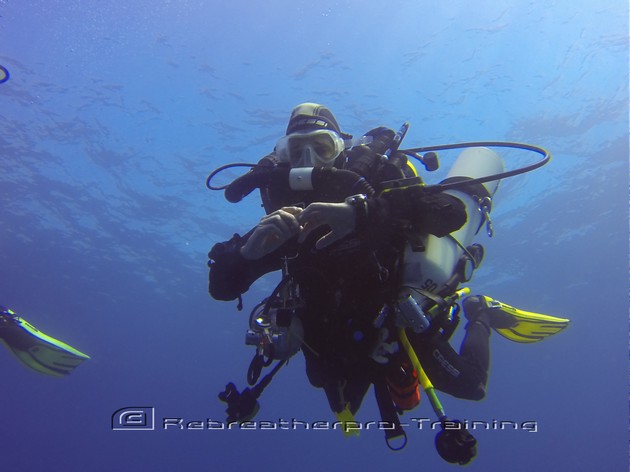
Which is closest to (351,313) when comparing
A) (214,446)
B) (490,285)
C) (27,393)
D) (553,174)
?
(553,174)

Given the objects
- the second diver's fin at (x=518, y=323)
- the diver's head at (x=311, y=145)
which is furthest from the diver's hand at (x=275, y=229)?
the second diver's fin at (x=518, y=323)

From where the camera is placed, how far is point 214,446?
72438 mm

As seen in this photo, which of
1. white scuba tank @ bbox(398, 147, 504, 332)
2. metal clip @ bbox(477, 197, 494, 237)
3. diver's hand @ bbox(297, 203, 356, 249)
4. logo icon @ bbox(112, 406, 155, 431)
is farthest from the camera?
logo icon @ bbox(112, 406, 155, 431)

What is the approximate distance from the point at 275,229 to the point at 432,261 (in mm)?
1530

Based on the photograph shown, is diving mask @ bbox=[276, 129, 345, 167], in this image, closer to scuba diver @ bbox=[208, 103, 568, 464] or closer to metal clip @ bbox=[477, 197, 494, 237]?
scuba diver @ bbox=[208, 103, 568, 464]

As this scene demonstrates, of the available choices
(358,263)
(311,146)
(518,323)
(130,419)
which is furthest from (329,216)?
(518,323)

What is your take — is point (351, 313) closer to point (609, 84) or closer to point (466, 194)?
point (466, 194)

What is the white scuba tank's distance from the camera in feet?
10.6

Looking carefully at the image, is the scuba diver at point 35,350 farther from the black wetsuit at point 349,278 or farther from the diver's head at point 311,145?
the diver's head at point 311,145

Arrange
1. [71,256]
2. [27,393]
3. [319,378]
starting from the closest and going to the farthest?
1. [319,378]
2. [71,256]
3. [27,393]

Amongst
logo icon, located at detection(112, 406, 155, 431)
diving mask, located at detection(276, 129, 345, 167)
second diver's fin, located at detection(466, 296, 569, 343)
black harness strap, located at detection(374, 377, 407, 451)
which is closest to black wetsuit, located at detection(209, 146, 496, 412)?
black harness strap, located at detection(374, 377, 407, 451)

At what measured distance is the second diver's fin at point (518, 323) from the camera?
17.8 feet

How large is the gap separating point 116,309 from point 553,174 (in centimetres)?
4418

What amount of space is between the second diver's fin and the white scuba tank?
6.25 feet
